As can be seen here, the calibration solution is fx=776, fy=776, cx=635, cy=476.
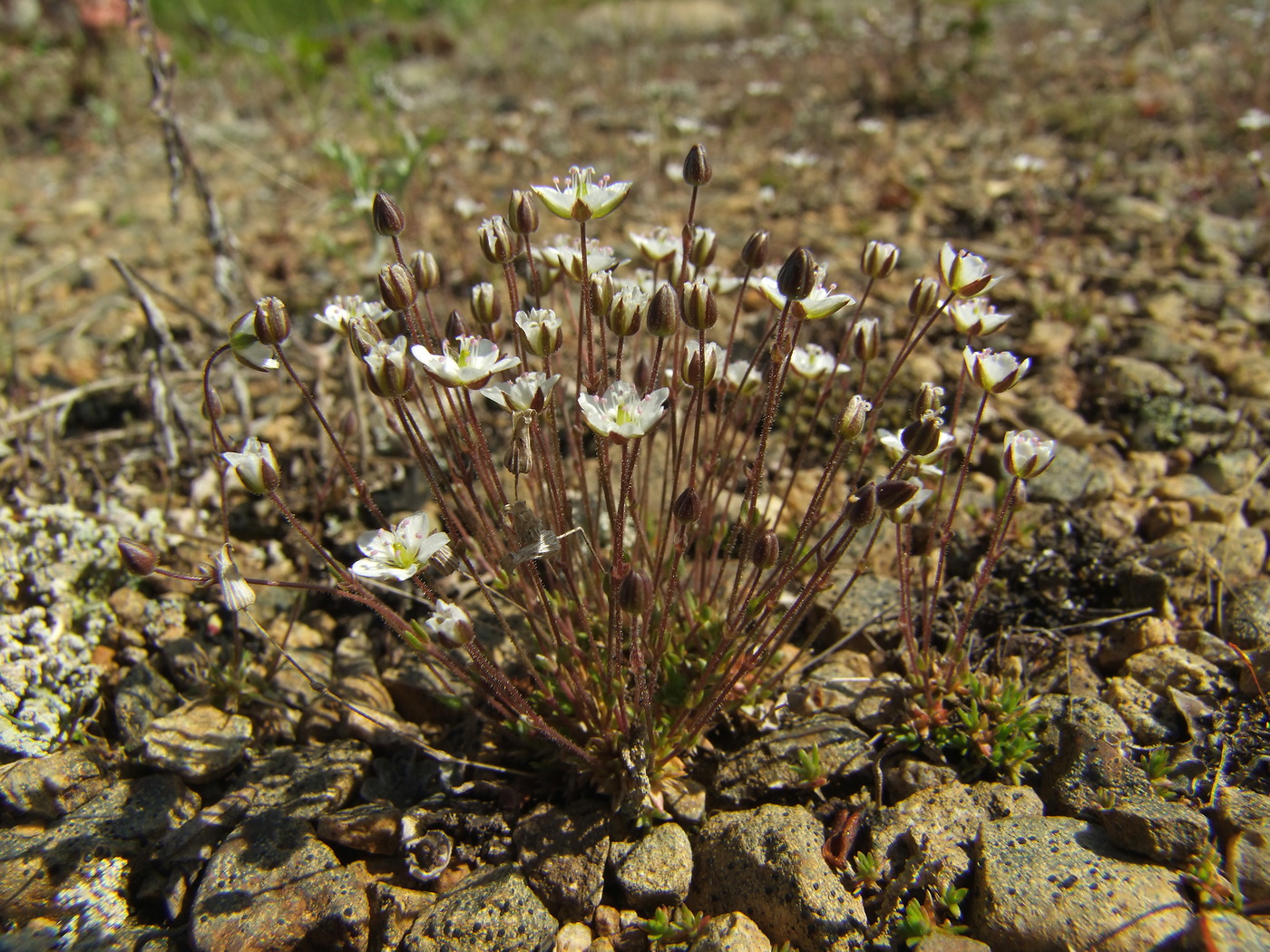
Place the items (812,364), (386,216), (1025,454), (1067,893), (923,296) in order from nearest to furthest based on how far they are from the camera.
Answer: (1067,893), (1025,454), (386,216), (923,296), (812,364)

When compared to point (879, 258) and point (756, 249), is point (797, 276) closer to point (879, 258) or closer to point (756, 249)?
point (756, 249)

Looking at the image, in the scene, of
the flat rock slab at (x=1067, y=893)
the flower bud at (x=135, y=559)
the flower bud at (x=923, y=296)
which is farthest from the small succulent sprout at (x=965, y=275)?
the flower bud at (x=135, y=559)

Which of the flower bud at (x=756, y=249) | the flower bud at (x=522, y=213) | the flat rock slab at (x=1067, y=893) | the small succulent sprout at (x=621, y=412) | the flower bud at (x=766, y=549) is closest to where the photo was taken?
the flat rock slab at (x=1067, y=893)

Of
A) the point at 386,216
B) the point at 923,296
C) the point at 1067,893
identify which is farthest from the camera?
the point at 923,296

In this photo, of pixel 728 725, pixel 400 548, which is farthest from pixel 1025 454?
pixel 400 548

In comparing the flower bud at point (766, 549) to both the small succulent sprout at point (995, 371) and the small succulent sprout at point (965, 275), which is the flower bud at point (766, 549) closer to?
the small succulent sprout at point (995, 371)

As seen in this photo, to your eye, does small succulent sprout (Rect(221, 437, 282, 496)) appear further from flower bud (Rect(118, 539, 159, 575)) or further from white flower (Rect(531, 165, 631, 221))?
white flower (Rect(531, 165, 631, 221))

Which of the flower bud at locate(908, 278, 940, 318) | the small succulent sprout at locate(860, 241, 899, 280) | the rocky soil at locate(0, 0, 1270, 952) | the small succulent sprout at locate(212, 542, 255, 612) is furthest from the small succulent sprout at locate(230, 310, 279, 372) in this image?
the flower bud at locate(908, 278, 940, 318)
